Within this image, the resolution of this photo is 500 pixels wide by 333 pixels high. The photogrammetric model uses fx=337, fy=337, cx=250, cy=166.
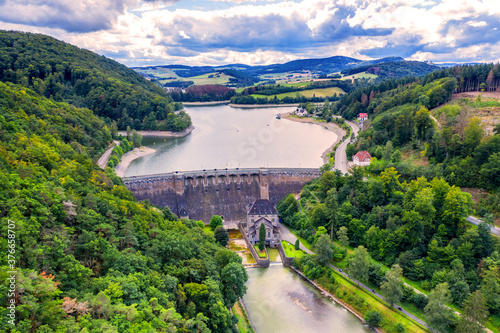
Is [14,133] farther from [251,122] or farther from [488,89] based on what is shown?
[251,122]

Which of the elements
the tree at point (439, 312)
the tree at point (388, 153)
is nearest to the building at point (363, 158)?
the tree at point (388, 153)

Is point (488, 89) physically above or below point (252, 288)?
above

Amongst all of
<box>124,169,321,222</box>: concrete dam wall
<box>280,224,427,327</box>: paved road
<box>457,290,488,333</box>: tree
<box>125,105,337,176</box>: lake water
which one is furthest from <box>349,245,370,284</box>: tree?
<box>125,105,337,176</box>: lake water

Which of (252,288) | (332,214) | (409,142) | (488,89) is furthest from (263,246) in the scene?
(488,89)

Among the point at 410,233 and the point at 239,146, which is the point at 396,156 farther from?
the point at 239,146

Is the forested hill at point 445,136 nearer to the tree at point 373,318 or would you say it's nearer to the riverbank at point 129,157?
the tree at point 373,318

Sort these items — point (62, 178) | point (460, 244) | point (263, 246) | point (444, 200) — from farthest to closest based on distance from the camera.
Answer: point (263, 246)
point (444, 200)
point (460, 244)
point (62, 178)

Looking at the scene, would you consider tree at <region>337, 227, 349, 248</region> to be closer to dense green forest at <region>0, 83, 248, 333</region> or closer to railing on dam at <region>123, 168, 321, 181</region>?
dense green forest at <region>0, 83, 248, 333</region>
